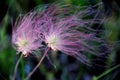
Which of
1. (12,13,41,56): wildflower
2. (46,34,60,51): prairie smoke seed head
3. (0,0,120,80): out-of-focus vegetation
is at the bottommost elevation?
(0,0,120,80): out-of-focus vegetation

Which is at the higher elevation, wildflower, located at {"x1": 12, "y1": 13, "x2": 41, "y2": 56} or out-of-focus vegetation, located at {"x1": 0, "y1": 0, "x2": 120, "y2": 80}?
wildflower, located at {"x1": 12, "y1": 13, "x2": 41, "y2": 56}

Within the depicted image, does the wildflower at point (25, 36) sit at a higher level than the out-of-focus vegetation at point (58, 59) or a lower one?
higher

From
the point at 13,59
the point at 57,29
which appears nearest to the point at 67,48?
the point at 57,29

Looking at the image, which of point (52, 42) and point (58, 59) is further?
point (58, 59)

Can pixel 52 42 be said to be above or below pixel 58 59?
above

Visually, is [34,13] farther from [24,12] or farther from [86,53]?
[86,53]
